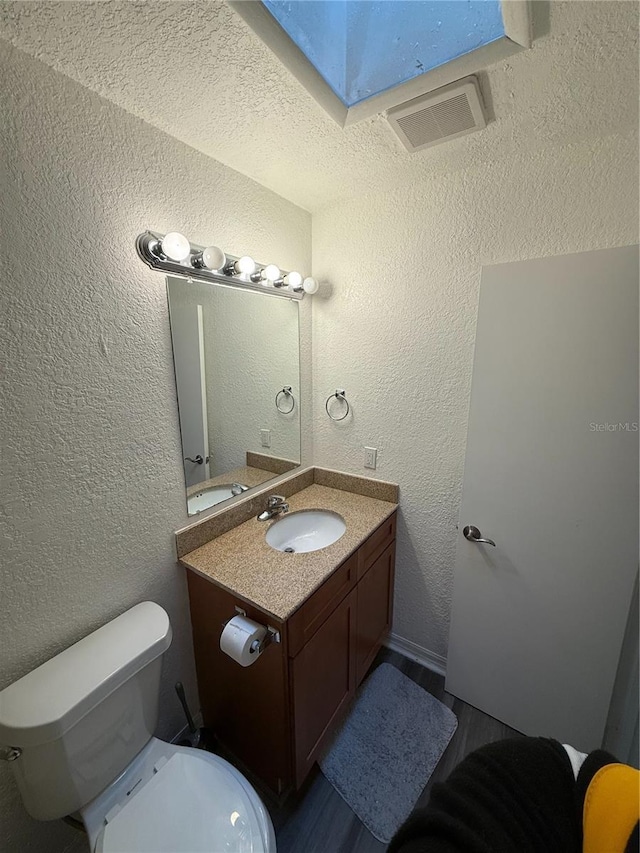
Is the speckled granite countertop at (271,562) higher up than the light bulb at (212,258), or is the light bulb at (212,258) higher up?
the light bulb at (212,258)

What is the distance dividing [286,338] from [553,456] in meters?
1.28

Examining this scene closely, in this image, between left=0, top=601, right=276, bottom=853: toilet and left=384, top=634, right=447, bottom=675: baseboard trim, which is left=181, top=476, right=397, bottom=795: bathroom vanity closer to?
left=0, top=601, right=276, bottom=853: toilet

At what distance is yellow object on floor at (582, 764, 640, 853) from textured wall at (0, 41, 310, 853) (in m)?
1.24

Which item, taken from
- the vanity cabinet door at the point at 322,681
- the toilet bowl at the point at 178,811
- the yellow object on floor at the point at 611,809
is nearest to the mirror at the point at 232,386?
the vanity cabinet door at the point at 322,681

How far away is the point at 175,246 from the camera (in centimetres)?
104

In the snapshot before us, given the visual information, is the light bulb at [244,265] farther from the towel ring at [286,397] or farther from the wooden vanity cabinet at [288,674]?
the wooden vanity cabinet at [288,674]

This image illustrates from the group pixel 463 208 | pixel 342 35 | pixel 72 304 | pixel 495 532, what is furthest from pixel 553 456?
pixel 72 304

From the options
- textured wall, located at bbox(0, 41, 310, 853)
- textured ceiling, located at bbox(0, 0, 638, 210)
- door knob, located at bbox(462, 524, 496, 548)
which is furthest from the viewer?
door knob, located at bbox(462, 524, 496, 548)

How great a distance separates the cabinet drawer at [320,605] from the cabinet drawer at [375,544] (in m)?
0.05

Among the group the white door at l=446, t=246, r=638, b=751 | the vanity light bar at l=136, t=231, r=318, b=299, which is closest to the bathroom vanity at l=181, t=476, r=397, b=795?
the white door at l=446, t=246, r=638, b=751

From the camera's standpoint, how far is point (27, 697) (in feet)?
2.73

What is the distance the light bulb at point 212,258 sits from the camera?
1125 mm

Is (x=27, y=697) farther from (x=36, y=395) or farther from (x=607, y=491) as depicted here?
(x=607, y=491)

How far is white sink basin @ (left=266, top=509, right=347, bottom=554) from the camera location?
1.53m
